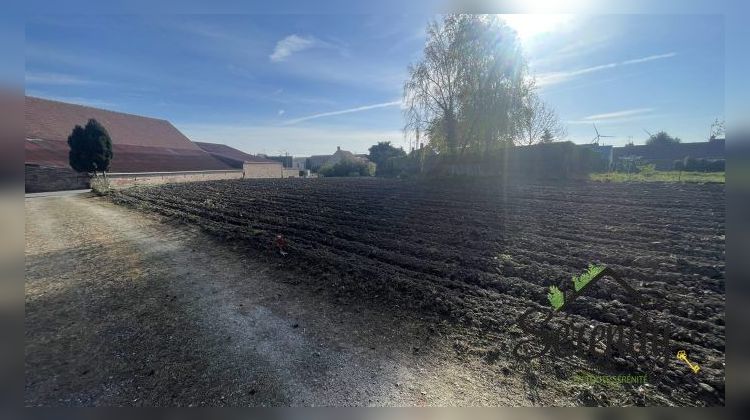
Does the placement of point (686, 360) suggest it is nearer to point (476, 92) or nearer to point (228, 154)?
point (476, 92)

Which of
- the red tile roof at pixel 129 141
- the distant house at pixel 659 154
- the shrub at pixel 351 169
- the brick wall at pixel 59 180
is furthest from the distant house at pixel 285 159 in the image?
the distant house at pixel 659 154

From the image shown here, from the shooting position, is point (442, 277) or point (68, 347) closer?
point (68, 347)

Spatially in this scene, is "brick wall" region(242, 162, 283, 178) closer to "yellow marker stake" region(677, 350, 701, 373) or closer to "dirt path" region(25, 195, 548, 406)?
"dirt path" region(25, 195, 548, 406)

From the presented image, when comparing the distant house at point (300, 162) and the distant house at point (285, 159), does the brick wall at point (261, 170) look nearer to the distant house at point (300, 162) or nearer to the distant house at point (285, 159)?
the distant house at point (285, 159)

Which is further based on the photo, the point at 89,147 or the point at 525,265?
the point at 89,147

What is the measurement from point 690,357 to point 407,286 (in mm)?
2890

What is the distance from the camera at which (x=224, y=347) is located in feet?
9.34

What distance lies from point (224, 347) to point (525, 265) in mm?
4641

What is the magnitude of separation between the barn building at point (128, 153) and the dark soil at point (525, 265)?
1546 cm

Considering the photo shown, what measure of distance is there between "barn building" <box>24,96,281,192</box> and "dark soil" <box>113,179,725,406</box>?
15457 mm

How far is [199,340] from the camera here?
2.96 meters

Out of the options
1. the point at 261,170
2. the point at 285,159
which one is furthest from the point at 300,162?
the point at 261,170

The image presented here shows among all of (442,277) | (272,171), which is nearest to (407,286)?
(442,277)
